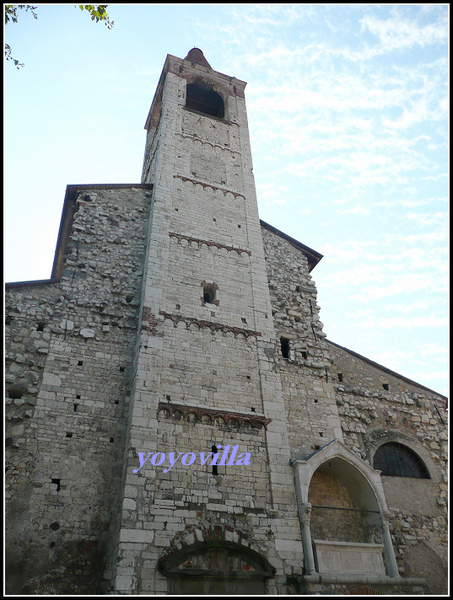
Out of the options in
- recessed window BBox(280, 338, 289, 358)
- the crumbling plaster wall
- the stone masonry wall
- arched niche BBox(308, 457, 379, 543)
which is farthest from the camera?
recessed window BBox(280, 338, 289, 358)

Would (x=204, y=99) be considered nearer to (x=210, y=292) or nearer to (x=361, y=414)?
(x=210, y=292)

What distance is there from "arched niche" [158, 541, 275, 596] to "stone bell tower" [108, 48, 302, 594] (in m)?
0.02

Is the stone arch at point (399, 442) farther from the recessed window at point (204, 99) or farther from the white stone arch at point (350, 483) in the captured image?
the recessed window at point (204, 99)

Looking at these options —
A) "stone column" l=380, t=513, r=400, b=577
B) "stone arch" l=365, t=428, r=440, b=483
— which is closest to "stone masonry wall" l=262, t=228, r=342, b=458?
"stone arch" l=365, t=428, r=440, b=483

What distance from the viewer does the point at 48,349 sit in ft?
34.7

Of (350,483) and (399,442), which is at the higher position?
(399,442)

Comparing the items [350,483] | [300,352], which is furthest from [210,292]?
[350,483]

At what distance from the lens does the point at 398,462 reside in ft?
38.8

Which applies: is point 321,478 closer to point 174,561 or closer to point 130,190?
point 174,561

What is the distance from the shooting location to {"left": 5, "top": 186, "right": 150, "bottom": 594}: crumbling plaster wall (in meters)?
8.45

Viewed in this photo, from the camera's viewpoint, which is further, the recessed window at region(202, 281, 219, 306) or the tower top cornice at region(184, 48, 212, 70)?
the tower top cornice at region(184, 48, 212, 70)

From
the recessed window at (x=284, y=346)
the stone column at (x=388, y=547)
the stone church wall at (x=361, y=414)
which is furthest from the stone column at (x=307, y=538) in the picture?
the recessed window at (x=284, y=346)

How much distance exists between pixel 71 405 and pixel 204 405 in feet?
9.57

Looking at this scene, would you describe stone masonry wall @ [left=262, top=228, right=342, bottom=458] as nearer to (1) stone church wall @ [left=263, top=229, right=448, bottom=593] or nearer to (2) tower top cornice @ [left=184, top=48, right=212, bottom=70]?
(1) stone church wall @ [left=263, top=229, right=448, bottom=593]
